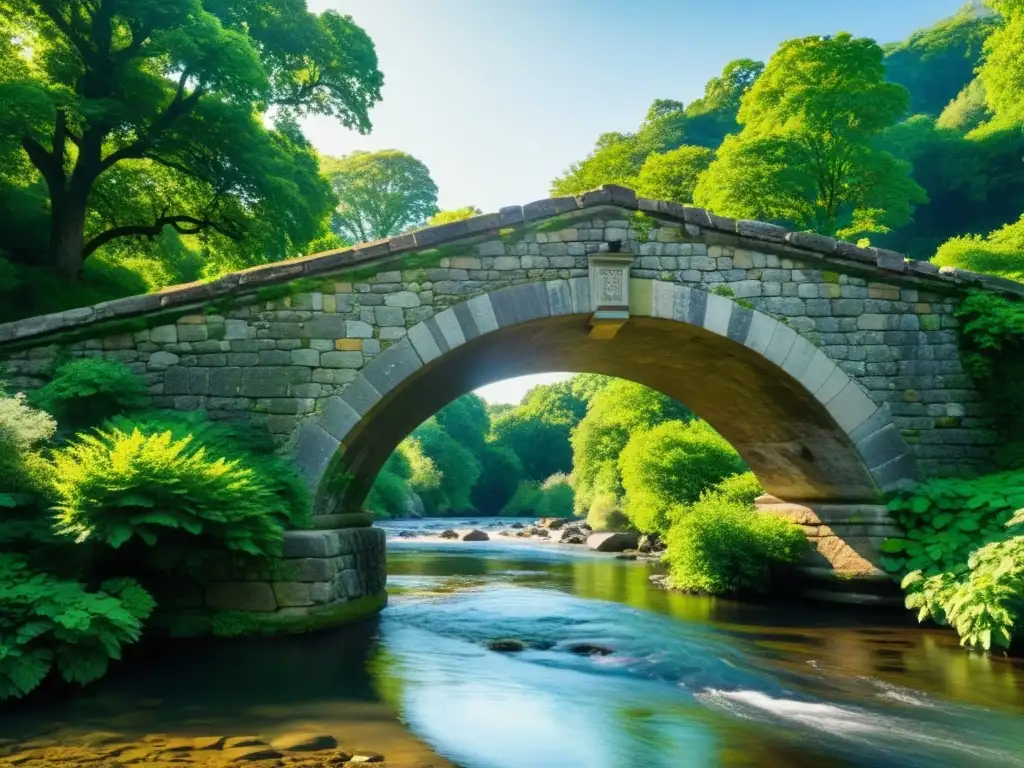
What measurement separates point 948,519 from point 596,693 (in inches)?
199

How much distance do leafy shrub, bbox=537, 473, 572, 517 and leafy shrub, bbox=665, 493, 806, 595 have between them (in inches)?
1127

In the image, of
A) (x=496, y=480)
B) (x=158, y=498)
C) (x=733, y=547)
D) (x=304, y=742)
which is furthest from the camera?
(x=496, y=480)

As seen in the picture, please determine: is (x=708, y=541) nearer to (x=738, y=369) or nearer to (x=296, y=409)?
(x=738, y=369)

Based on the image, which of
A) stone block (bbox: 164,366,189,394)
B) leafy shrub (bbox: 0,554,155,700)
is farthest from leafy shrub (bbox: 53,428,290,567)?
stone block (bbox: 164,366,189,394)

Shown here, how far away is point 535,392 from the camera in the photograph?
6125 centimetres

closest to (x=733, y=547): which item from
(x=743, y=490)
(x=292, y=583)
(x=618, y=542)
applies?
(x=743, y=490)

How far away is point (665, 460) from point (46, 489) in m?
12.7

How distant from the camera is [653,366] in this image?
11.9 metres

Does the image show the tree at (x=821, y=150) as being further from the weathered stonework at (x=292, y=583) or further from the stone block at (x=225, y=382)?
the weathered stonework at (x=292, y=583)

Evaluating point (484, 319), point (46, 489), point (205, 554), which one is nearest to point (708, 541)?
point (484, 319)

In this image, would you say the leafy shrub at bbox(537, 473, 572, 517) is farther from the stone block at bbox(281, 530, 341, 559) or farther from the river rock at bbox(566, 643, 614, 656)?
the stone block at bbox(281, 530, 341, 559)

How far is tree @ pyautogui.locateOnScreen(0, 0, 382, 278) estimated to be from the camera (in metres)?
11.7

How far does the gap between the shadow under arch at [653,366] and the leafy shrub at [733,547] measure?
28.1 inches

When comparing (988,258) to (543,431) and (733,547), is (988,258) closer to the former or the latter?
(733,547)
